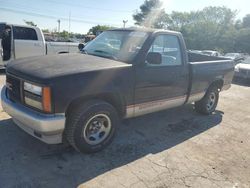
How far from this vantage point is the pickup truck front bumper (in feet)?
10.6

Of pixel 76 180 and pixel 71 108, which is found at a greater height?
pixel 71 108

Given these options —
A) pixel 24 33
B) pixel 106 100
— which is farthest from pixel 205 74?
pixel 24 33

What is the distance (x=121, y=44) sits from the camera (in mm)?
4566

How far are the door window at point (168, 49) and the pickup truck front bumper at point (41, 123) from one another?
7.16 ft

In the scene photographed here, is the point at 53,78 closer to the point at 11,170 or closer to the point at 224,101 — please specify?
the point at 11,170

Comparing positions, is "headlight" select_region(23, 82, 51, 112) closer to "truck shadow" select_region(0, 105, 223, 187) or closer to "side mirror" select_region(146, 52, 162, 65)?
"truck shadow" select_region(0, 105, 223, 187)

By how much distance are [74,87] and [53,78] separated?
0.29 metres

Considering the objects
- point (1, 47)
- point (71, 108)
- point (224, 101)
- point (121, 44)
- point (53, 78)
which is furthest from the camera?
point (1, 47)

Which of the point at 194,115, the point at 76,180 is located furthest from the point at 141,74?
the point at 194,115

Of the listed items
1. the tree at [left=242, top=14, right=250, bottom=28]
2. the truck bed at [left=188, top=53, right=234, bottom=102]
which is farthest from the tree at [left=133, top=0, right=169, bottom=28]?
the truck bed at [left=188, top=53, right=234, bottom=102]

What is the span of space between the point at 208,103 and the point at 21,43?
714cm

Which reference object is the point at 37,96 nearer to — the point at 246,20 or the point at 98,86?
the point at 98,86

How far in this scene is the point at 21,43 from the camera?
971cm

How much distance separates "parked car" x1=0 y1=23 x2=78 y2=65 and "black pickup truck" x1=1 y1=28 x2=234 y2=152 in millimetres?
5710
